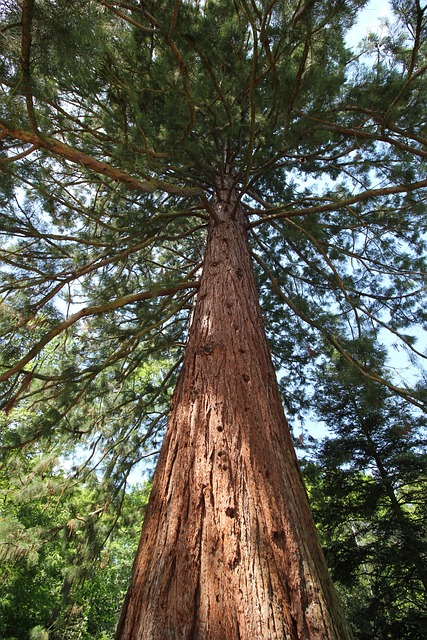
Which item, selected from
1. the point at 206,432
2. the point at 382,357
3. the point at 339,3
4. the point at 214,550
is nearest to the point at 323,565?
the point at 214,550

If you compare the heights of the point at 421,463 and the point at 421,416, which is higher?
the point at 421,416

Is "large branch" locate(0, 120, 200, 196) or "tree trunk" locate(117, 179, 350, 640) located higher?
"large branch" locate(0, 120, 200, 196)

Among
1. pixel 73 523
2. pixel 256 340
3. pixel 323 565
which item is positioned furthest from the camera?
pixel 73 523

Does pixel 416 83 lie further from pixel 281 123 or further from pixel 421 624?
pixel 421 624

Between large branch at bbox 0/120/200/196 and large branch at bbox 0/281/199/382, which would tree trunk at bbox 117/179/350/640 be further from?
large branch at bbox 0/120/200/196

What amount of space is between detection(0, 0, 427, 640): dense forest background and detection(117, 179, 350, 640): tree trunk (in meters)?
1.10

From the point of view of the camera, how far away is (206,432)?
1.54 m

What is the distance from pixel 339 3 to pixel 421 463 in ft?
20.7

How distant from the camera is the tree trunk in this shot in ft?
3.26

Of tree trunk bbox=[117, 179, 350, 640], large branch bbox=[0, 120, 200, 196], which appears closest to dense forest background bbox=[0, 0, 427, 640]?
large branch bbox=[0, 120, 200, 196]

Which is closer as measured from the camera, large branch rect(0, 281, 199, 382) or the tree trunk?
the tree trunk

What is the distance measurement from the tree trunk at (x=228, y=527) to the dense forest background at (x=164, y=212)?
110cm

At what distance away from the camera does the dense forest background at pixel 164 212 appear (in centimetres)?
244

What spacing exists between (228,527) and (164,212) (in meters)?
3.50
